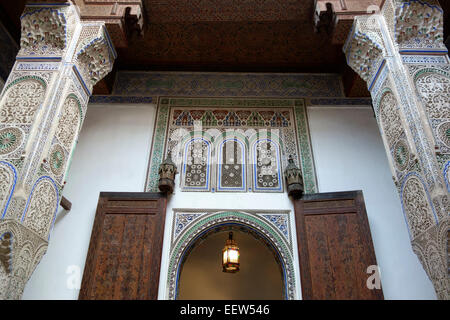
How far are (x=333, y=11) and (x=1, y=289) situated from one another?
4028mm

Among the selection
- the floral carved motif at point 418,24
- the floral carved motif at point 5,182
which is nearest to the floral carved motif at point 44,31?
the floral carved motif at point 5,182

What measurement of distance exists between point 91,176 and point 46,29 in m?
1.76

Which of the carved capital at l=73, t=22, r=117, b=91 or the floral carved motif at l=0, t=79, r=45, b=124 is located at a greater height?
the carved capital at l=73, t=22, r=117, b=91

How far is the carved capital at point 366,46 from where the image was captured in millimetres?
3602

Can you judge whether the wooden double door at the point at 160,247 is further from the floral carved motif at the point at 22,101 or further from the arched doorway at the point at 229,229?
the floral carved motif at the point at 22,101

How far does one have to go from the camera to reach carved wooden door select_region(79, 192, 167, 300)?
3662 millimetres

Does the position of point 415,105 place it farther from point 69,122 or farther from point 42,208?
point 42,208

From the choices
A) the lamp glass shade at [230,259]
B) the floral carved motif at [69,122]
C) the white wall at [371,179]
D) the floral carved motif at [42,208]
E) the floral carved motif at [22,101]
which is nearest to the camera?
the floral carved motif at [42,208]

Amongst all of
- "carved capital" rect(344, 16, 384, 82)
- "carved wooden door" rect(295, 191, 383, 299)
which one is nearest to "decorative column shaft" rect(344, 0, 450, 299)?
"carved capital" rect(344, 16, 384, 82)

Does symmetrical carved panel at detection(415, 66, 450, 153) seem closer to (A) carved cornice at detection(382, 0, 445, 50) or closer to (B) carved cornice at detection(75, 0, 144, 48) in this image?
(A) carved cornice at detection(382, 0, 445, 50)

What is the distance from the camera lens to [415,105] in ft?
10.00

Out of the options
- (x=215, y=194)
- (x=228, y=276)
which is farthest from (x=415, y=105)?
(x=228, y=276)

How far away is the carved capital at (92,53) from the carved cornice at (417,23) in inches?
118

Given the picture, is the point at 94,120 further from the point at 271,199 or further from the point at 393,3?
the point at 393,3
